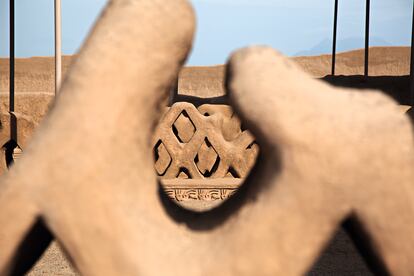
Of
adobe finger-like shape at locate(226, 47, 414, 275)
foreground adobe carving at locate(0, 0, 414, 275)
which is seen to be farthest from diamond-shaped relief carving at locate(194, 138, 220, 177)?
adobe finger-like shape at locate(226, 47, 414, 275)

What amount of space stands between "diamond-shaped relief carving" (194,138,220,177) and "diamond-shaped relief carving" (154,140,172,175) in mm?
403

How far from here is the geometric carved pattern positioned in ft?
23.9

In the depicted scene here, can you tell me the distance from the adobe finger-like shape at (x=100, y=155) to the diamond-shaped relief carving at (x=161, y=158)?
5.36m

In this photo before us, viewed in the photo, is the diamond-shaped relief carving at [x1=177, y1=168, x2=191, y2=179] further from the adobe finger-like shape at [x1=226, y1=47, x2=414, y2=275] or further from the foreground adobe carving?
the adobe finger-like shape at [x1=226, y1=47, x2=414, y2=275]

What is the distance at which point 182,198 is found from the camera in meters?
6.92

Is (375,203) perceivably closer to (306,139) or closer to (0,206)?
(306,139)

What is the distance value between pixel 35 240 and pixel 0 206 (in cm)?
19

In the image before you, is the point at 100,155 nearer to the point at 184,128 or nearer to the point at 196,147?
the point at 196,147

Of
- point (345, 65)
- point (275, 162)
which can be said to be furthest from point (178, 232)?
point (345, 65)

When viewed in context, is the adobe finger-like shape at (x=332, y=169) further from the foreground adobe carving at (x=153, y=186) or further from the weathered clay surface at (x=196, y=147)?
the weathered clay surface at (x=196, y=147)

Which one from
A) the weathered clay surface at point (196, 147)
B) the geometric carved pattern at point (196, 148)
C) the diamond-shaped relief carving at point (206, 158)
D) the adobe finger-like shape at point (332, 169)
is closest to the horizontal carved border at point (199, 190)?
the geometric carved pattern at point (196, 148)

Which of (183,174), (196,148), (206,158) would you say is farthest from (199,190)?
(183,174)

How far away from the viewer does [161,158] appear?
7512mm

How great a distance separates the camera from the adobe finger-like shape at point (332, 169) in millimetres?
1868
